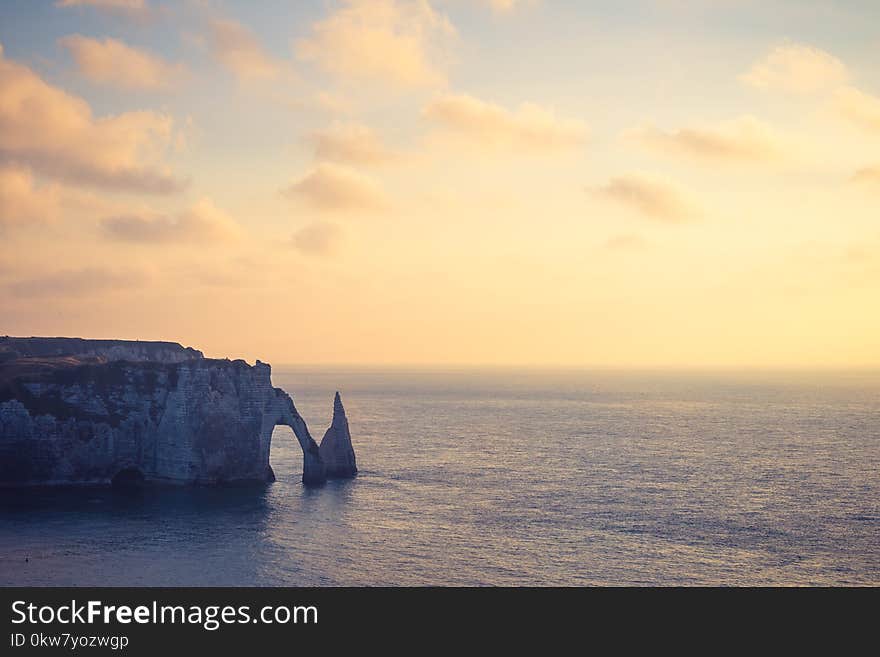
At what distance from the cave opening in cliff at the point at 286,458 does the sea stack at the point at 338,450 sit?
14.2ft

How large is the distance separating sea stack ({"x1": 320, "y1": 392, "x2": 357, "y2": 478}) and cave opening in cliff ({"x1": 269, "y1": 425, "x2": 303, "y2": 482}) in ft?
14.2

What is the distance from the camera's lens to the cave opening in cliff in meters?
90.3

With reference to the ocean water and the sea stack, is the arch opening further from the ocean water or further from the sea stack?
the sea stack

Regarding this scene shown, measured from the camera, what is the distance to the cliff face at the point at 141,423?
7762 cm

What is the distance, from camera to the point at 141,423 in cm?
8206

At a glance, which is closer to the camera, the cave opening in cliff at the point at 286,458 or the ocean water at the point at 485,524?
the ocean water at the point at 485,524

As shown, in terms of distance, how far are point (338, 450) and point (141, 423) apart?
22253 mm

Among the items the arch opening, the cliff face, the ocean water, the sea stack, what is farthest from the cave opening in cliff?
the arch opening

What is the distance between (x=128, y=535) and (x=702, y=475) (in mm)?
66135

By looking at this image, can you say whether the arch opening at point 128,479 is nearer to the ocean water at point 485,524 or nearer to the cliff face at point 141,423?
the cliff face at point 141,423

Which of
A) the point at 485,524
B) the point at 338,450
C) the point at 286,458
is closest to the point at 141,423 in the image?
the point at 338,450

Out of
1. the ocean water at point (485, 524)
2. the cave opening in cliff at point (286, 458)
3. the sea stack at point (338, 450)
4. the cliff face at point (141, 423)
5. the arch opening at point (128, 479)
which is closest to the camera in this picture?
the ocean water at point (485, 524)

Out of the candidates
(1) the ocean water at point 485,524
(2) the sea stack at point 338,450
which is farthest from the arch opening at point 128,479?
(2) the sea stack at point 338,450
